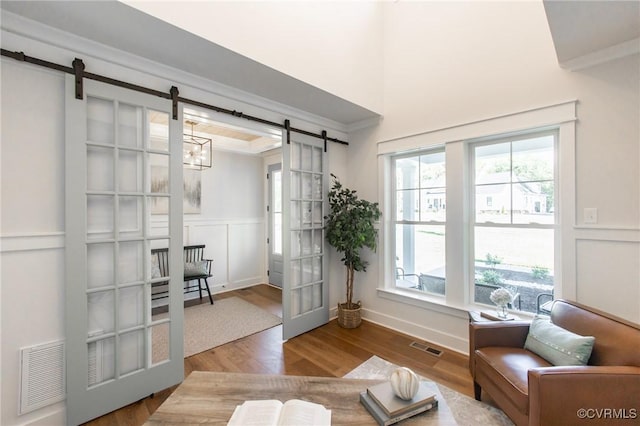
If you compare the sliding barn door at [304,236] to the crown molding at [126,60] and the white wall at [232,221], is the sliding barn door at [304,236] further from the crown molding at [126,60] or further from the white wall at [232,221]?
the white wall at [232,221]

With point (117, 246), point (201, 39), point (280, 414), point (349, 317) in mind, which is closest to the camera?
point (280, 414)

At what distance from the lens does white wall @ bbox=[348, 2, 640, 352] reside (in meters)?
1.98

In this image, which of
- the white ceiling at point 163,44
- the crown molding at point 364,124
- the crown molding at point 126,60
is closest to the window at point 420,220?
the crown molding at point 364,124

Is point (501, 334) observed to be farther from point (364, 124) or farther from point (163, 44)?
point (163, 44)

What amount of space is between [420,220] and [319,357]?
1864 mm

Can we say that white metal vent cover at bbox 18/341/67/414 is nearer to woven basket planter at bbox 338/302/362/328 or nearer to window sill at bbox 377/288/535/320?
woven basket planter at bbox 338/302/362/328

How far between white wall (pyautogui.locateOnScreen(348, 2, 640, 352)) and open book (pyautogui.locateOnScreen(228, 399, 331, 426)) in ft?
7.09

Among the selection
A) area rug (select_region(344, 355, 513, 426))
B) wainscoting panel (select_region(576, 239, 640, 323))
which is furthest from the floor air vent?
wainscoting panel (select_region(576, 239, 640, 323))

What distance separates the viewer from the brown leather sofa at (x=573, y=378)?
1377 mm

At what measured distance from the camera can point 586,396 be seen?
1393mm

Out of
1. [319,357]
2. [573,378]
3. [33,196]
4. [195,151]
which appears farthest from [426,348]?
[195,151]

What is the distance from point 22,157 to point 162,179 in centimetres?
77

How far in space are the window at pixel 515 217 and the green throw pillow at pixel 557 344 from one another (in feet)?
2.08

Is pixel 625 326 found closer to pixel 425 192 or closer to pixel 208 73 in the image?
pixel 425 192
